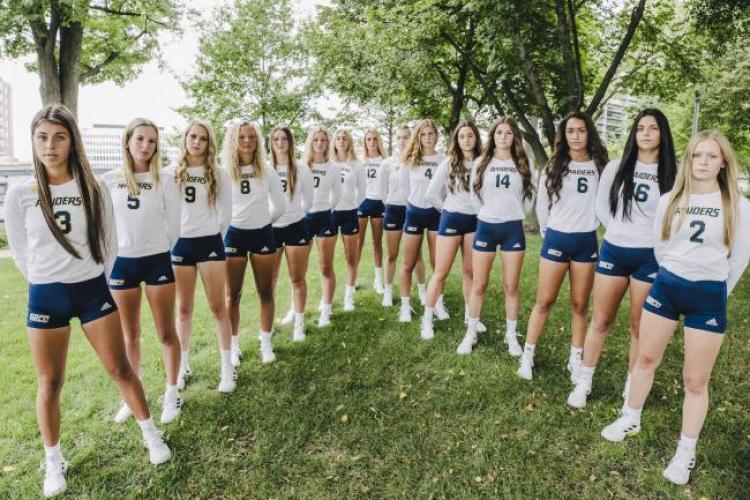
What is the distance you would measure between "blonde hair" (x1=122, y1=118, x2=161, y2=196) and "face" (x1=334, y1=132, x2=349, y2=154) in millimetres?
3230

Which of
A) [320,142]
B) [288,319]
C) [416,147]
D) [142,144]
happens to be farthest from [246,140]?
[288,319]

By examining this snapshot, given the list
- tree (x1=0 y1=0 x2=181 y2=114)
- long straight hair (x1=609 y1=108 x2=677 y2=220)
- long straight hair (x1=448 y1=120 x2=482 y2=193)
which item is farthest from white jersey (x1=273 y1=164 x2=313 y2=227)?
tree (x1=0 y1=0 x2=181 y2=114)

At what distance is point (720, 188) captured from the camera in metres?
3.18

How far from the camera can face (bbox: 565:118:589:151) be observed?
14.2ft

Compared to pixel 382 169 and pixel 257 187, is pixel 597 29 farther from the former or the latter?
pixel 257 187

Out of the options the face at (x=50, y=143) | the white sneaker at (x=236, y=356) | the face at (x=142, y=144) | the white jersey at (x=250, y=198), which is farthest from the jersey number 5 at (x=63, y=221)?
the white sneaker at (x=236, y=356)

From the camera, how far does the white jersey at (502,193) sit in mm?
4914

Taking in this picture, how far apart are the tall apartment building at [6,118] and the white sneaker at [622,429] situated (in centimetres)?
14186

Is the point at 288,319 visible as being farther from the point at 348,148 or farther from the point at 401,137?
the point at 401,137

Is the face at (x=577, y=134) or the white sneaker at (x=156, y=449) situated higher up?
the face at (x=577, y=134)

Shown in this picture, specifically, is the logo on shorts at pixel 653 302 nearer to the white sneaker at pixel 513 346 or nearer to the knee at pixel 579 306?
the knee at pixel 579 306

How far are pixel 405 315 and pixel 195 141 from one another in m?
3.62

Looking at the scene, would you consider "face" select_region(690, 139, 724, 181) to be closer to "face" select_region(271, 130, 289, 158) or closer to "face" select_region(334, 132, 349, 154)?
"face" select_region(271, 130, 289, 158)

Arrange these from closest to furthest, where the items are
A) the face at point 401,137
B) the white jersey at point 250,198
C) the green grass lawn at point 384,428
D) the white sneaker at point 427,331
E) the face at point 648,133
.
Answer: the green grass lawn at point 384,428, the face at point 648,133, the white jersey at point 250,198, the white sneaker at point 427,331, the face at point 401,137
